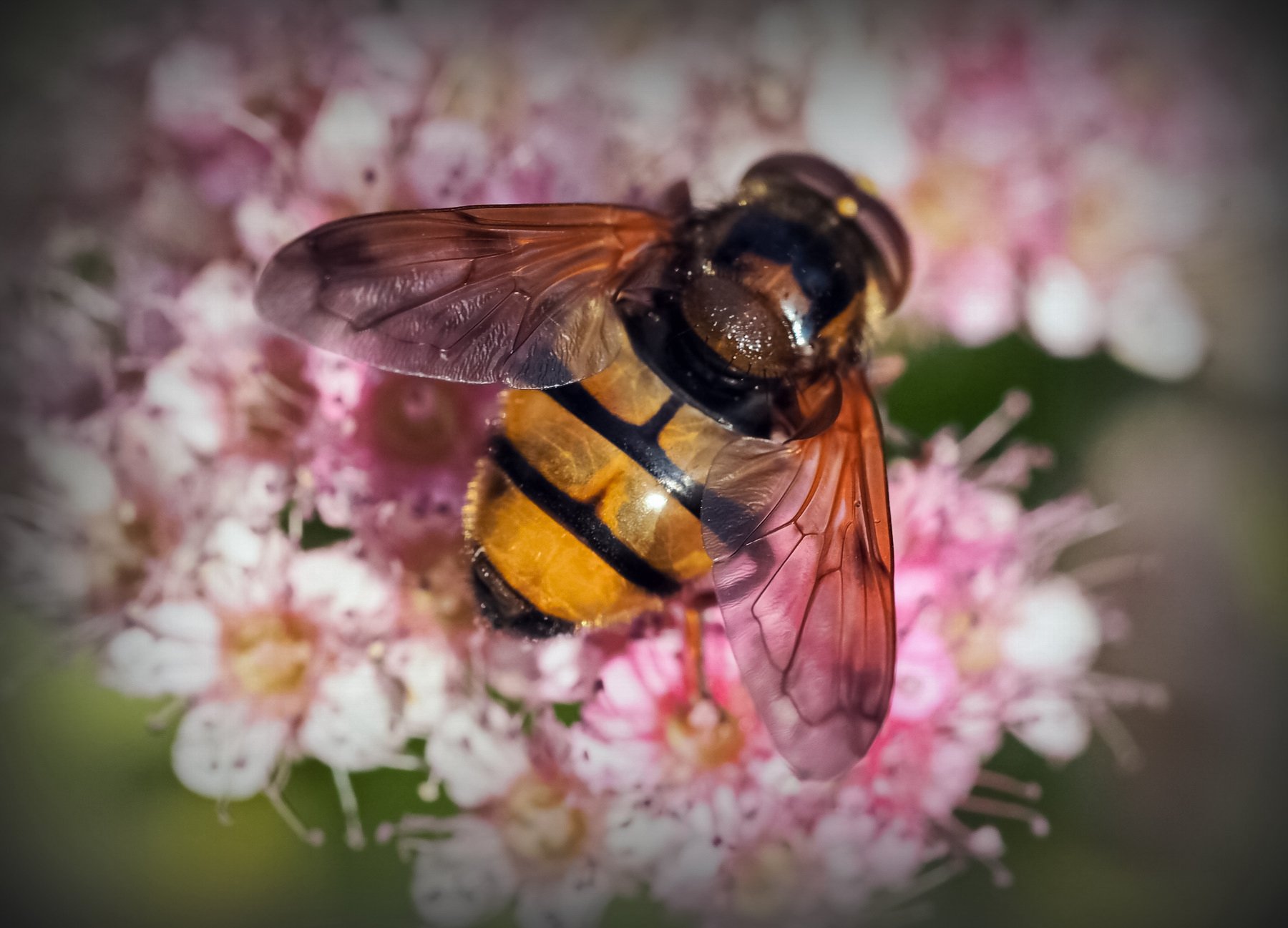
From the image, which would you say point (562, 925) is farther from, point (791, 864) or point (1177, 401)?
point (1177, 401)

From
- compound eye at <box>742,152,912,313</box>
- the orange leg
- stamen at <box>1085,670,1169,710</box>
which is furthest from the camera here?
stamen at <box>1085,670,1169,710</box>

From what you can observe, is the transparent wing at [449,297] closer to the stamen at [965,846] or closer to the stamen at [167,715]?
the stamen at [167,715]

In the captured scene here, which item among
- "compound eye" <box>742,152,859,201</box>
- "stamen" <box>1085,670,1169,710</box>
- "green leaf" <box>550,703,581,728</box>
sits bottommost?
"green leaf" <box>550,703,581,728</box>

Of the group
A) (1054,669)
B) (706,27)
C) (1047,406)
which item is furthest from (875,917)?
(706,27)

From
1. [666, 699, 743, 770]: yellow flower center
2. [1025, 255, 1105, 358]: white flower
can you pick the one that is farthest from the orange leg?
[1025, 255, 1105, 358]: white flower

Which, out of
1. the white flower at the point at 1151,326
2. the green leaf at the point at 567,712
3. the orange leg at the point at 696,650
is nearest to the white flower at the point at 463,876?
the green leaf at the point at 567,712

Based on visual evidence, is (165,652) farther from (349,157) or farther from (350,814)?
(349,157)

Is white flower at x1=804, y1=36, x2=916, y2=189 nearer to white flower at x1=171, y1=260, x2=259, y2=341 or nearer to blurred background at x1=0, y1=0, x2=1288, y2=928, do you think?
blurred background at x1=0, y1=0, x2=1288, y2=928
